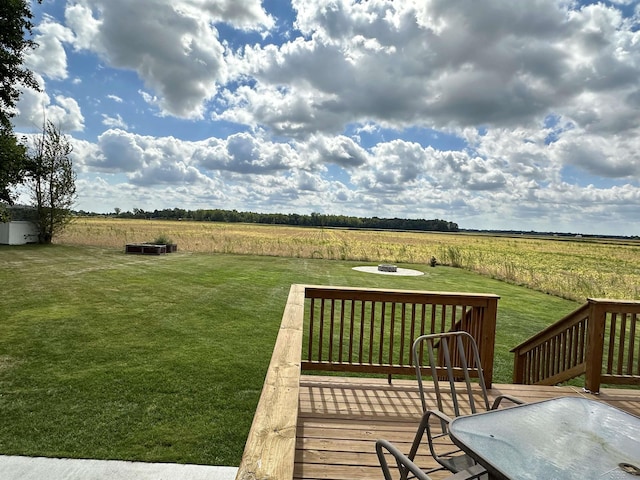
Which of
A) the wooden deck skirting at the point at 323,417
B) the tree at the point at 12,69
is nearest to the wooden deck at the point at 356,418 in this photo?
the wooden deck skirting at the point at 323,417

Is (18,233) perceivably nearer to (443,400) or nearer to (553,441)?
(443,400)

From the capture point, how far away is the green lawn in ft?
11.9

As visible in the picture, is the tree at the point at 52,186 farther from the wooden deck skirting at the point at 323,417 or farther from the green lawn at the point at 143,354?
the wooden deck skirting at the point at 323,417

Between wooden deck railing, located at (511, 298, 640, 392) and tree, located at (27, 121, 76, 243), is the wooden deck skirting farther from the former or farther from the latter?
tree, located at (27, 121, 76, 243)

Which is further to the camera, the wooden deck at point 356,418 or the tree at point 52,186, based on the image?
the tree at point 52,186

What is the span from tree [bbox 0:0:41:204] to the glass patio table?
14655 millimetres

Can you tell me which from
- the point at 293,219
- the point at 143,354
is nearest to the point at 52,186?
the point at 143,354

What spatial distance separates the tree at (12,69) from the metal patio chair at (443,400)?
13979 millimetres

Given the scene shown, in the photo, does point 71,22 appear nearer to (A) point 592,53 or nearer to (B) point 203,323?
(B) point 203,323

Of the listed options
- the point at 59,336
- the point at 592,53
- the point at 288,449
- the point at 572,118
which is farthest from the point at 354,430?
the point at 572,118

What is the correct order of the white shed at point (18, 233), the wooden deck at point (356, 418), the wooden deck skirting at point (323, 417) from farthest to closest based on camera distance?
the white shed at point (18, 233) → the wooden deck at point (356, 418) → the wooden deck skirting at point (323, 417)

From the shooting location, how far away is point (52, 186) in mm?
21750

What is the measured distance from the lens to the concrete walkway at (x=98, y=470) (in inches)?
117

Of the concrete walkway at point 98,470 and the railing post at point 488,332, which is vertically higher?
the railing post at point 488,332
